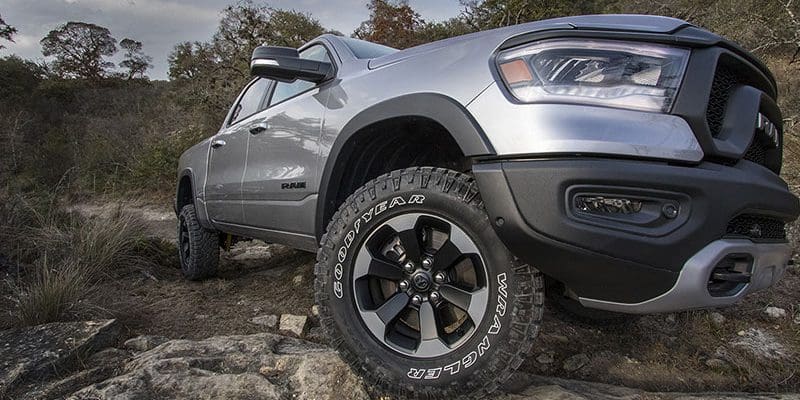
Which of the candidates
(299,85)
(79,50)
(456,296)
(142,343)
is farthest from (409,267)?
(79,50)

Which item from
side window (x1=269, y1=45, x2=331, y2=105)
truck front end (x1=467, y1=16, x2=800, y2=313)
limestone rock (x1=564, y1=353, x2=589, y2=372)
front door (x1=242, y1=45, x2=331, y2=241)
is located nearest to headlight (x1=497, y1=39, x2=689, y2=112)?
truck front end (x1=467, y1=16, x2=800, y2=313)

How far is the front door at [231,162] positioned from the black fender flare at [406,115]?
115 centimetres

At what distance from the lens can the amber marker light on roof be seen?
5.12ft

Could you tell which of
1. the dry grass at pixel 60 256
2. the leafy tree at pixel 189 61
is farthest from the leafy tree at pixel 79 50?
the dry grass at pixel 60 256

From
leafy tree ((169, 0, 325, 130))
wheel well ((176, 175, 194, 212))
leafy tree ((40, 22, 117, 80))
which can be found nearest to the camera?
wheel well ((176, 175, 194, 212))

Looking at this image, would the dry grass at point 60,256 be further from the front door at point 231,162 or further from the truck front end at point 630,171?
the truck front end at point 630,171

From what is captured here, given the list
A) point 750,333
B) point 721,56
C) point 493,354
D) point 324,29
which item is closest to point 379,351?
point 493,354

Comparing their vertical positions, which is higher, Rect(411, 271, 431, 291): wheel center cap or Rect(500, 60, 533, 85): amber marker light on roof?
Rect(500, 60, 533, 85): amber marker light on roof

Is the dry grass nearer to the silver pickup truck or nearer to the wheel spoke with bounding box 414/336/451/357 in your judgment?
the silver pickup truck

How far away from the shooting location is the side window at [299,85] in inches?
110

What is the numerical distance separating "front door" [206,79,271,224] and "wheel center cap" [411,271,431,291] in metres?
1.85

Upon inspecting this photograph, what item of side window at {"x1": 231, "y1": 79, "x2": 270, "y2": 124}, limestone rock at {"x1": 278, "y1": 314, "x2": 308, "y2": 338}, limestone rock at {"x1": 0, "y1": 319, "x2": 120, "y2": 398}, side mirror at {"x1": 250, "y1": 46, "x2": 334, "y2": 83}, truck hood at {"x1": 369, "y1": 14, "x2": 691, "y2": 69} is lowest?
limestone rock at {"x1": 278, "y1": 314, "x2": 308, "y2": 338}

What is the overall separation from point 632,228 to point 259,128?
2304 millimetres

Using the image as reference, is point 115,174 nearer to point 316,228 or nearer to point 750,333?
point 316,228
